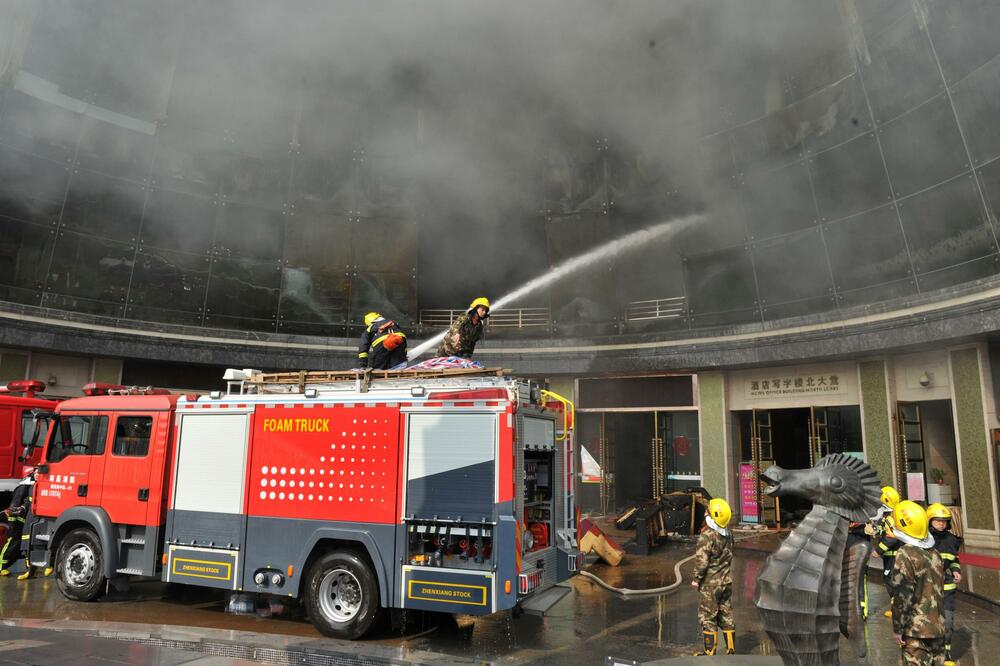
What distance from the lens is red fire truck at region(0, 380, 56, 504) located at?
1022 centimetres

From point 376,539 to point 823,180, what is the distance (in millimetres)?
13881

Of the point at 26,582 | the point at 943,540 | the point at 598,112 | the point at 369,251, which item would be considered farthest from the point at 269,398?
the point at 598,112

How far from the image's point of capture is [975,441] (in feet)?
39.7

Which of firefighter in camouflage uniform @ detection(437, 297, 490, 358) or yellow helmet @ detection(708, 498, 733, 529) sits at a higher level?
firefighter in camouflage uniform @ detection(437, 297, 490, 358)

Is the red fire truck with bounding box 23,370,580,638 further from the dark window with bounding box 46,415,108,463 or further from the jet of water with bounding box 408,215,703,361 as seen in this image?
the jet of water with bounding box 408,215,703,361

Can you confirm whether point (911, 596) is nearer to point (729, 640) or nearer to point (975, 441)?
point (729, 640)

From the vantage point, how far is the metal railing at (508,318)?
60.5 ft

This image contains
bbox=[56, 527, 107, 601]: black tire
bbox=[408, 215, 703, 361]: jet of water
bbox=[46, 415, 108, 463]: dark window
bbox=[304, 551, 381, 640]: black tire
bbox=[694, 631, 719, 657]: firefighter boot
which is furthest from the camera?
bbox=[408, 215, 703, 361]: jet of water

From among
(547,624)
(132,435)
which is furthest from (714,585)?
(132,435)

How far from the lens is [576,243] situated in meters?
18.6

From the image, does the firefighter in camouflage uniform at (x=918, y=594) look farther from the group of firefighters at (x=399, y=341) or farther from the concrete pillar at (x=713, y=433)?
the concrete pillar at (x=713, y=433)

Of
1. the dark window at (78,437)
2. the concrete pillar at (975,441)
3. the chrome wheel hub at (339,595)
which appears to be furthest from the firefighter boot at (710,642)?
the concrete pillar at (975,441)

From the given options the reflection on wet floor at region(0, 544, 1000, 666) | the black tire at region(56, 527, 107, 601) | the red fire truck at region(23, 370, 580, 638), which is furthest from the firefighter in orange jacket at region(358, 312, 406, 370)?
the black tire at region(56, 527, 107, 601)

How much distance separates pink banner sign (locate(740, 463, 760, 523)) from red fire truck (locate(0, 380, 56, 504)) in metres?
14.8
